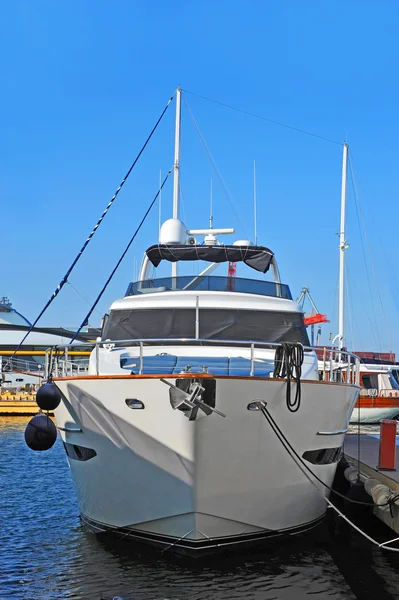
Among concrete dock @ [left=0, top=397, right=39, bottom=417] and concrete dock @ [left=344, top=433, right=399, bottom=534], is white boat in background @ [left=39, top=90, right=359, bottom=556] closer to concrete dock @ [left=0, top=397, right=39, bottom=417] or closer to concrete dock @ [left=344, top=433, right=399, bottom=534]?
concrete dock @ [left=344, top=433, right=399, bottom=534]

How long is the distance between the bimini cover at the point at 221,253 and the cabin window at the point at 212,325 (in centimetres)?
230

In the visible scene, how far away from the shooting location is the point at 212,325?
32.7 ft

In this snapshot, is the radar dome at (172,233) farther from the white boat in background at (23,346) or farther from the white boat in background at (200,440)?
the white boat in background at (23,346)

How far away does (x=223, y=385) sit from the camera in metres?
7.24

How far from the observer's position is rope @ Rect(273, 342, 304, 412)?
7613 mm

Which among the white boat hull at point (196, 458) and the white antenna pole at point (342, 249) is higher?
the white antenna pole at point (342, 249)

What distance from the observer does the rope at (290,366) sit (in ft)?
25.0

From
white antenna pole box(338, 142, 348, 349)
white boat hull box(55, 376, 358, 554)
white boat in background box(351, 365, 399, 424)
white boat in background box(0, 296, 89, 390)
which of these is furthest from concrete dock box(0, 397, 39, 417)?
white boat hull box(55, 376, 358, 554)

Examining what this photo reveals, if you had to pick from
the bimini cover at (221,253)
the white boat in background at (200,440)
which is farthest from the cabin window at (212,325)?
the bimini cover at (221,253)

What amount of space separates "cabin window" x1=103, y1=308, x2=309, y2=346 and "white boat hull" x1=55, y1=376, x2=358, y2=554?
1.76 meters

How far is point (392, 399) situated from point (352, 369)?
20779 millimetres

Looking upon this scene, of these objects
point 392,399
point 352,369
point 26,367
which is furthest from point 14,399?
point 352,369

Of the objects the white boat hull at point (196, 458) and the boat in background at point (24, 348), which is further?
the boat in background at point (24, 348)

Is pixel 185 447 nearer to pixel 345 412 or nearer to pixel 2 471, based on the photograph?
pixel 345 412
